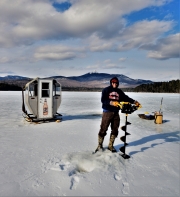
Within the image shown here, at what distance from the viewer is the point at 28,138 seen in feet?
21.4

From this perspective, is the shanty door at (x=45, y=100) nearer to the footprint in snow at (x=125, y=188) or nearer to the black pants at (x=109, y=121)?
the black pants at (x=109, y=121)

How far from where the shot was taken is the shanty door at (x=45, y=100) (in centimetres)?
972

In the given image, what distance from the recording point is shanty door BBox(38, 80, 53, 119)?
383 inches

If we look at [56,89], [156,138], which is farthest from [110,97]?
[56,89]

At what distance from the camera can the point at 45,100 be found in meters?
9.88

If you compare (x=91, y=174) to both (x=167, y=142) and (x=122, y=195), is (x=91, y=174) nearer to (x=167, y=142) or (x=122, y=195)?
(x=122, y=195)

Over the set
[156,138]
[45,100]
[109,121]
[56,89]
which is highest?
[56,89]

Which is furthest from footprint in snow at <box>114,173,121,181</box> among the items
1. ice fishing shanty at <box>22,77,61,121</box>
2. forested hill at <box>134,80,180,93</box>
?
forested hill at <box>134,80,180,93</box>

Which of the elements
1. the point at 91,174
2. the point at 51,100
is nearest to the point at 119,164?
the point at 91,174

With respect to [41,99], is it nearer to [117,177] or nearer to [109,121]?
[109,121]

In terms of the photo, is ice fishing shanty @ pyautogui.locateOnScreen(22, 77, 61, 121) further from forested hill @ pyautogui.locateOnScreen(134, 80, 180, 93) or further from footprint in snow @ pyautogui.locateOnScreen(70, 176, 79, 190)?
forested hill @ pyautogui.locateOnScreen(134, 80, 180, 93)

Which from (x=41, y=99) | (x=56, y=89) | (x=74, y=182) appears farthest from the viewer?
(x=56, y=89)

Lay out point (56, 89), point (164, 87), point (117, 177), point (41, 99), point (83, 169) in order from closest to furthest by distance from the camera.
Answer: point (117, 177)
point (83, 169)
point (41, 99)
point (56, 89)
point (164, 87)

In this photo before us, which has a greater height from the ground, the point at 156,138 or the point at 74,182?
the point at 74,182
